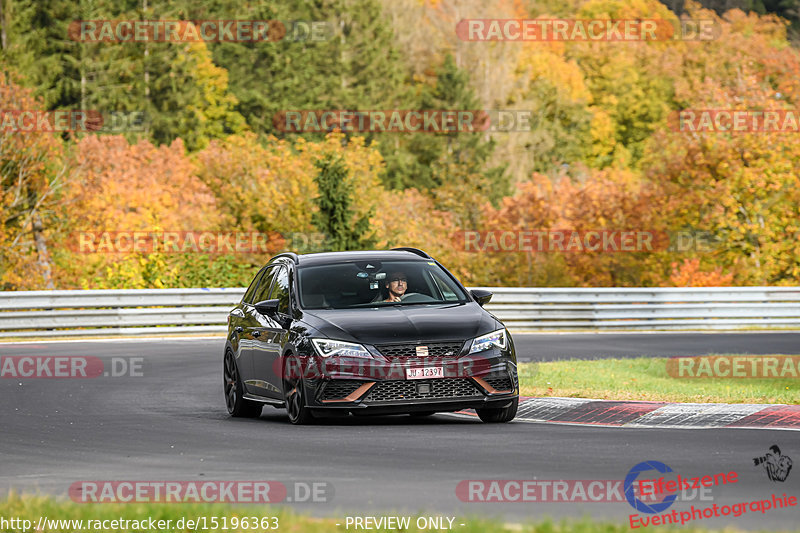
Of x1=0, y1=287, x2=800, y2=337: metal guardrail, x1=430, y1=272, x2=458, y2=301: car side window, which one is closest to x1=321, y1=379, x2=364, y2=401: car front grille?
x1=430, y1=272, x2=458, y2=301: car side window

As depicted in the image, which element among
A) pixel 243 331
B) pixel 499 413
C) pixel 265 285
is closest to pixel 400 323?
pixel 499 413

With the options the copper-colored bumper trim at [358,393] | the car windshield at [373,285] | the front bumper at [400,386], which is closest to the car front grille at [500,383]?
the front bumper at [400,386]

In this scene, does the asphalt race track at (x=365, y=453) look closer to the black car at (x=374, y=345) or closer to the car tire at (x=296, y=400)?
the car tire at (x=296, y=400)

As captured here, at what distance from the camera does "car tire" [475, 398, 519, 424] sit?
44.2 ft

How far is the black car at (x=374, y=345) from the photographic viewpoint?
1280 centimetres

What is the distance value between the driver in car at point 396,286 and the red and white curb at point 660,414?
1.68 meters

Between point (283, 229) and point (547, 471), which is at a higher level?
point (547, 471)

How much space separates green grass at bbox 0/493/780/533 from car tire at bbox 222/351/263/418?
6247 millimetres

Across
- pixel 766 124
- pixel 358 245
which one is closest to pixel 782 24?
pixel 766 124

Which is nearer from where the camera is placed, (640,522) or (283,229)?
(640,522)

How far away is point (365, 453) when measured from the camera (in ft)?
36.2

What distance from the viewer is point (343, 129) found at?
8112 centimetres

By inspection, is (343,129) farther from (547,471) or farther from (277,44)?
(547,471)

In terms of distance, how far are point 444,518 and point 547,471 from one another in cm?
230
